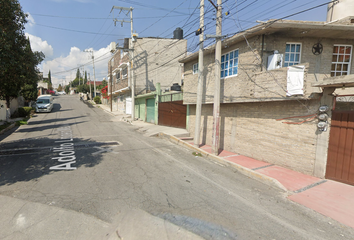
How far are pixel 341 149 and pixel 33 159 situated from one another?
431 inches

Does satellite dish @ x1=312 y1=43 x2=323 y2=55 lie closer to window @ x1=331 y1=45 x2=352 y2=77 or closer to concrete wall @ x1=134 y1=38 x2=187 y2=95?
window @ x1=331 y1=45 x2=352 y2=77

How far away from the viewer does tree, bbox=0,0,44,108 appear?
22.2ft

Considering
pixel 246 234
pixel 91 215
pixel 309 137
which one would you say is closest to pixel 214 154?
pixel 309 137

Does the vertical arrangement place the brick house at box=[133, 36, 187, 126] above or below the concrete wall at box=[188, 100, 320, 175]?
above

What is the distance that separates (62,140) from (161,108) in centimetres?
873

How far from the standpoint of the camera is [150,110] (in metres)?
20.6

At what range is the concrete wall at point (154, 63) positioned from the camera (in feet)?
75.5

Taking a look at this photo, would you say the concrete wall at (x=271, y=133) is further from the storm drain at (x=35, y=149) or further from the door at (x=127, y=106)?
the door at (x=127, y=106)

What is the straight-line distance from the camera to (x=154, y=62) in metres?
23.4

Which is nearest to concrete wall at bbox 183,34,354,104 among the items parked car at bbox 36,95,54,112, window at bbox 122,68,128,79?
window at bbox 122,68,128,79

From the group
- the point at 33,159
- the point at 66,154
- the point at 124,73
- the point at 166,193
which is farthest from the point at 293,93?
the point at 124,73

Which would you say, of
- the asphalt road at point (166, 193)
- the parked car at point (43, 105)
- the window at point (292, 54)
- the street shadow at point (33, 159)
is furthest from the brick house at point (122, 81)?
the window at point (292, 54)

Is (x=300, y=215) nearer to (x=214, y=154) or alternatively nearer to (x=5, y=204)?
(x=214, y=154)

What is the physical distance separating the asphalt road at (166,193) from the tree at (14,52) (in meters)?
3.35
